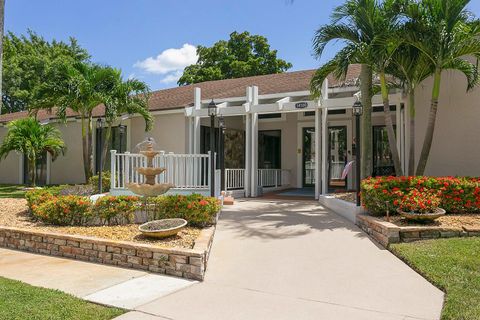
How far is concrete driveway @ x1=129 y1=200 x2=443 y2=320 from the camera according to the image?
4391 mm

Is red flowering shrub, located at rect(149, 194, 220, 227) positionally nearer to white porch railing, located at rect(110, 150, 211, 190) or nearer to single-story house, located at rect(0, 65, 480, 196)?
white porch railing, located at rect(110, 150, 211, 190)

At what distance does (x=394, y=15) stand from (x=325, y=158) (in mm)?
4574

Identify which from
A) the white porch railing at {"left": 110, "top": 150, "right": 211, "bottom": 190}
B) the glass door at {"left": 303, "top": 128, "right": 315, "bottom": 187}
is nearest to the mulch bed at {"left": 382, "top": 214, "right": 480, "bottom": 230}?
the white porch railing at {"left": 110, "top": 150, "right": 211, "bottom": 190}

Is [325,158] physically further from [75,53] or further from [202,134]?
[75,53]

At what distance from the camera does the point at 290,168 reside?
17188mm

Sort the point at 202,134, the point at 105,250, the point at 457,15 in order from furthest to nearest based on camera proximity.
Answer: the point at 202,134 → the point at 457,15 → the point at 105,250

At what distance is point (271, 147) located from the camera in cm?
1752

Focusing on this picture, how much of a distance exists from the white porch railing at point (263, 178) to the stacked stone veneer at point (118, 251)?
6538 mm

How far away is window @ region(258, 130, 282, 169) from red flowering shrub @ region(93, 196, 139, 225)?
9313 mm

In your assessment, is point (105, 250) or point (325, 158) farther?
point (325, 158)

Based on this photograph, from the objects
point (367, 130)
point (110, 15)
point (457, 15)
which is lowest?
point (367, 130)

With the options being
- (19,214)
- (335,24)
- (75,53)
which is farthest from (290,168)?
(75,53)

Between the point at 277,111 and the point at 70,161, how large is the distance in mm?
11254

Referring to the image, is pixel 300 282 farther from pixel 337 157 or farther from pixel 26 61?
pixel 26 61
